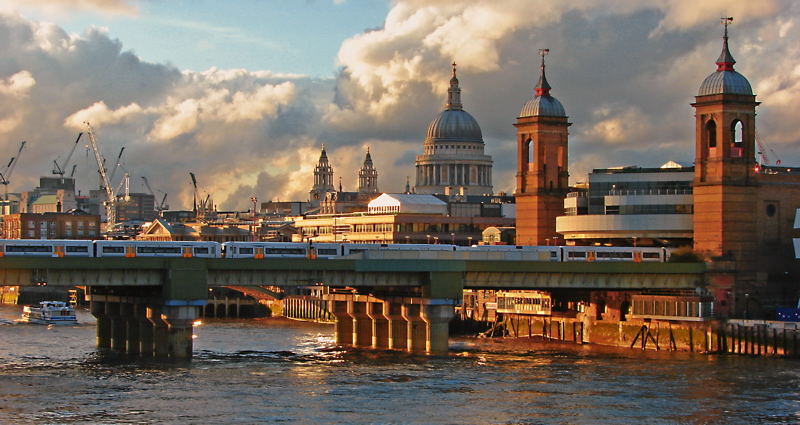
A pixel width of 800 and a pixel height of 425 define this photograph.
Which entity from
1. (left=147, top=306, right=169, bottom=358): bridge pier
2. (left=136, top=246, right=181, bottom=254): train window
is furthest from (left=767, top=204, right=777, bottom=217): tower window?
(left=147, top=306, right=169, bottom=358): bridge pier

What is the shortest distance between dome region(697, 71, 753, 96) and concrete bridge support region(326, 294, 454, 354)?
38009mm

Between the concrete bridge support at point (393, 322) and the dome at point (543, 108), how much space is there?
4601cm

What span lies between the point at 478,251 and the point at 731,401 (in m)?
49.7

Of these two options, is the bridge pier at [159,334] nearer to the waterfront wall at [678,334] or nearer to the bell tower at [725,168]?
the waterfront wall at [678,334]

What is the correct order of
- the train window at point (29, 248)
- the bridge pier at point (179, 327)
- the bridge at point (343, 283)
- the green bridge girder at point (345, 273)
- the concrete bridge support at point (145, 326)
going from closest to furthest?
the green bridge girder at point (345, 273), the bridge at point (343, 283), the bridge pier at point (179, 327), the concrete bridge support at point (145, 326), the train window at point (29, 248)

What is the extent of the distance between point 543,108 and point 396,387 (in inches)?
3344

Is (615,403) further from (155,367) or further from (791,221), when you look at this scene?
(791,221)

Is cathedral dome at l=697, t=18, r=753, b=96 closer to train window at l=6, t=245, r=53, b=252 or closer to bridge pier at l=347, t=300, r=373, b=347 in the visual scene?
bridge pier at l=347, t=300, r=373, b=347

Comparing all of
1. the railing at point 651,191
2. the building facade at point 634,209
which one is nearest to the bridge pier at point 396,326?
the building facade at point 634,209

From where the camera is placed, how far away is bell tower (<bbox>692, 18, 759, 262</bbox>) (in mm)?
161250

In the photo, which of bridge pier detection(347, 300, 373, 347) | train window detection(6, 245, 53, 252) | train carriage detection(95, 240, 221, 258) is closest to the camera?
train window detection(6, 245, 53, 252)

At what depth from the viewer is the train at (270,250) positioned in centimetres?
13900

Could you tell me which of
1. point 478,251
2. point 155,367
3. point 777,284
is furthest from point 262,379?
point 777,284

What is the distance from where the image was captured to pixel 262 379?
12200 cm
